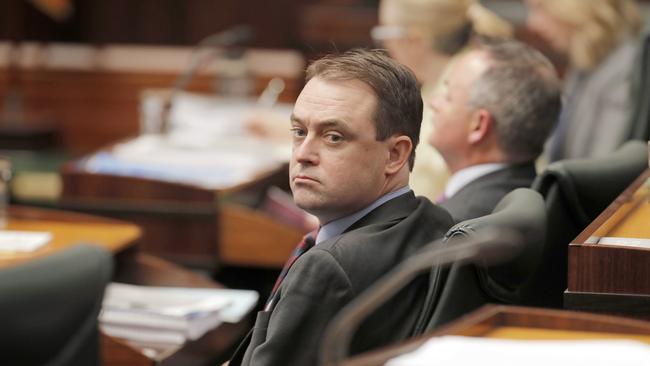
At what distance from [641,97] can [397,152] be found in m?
1.48

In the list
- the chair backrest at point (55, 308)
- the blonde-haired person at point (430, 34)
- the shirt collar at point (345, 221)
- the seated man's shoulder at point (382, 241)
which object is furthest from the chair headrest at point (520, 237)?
the blonde-haired person at point (430, 34)

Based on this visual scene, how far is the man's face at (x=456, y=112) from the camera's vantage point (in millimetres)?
2713

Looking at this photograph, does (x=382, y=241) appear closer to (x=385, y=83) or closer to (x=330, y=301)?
(x=330, y=301)

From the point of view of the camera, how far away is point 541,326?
148cm

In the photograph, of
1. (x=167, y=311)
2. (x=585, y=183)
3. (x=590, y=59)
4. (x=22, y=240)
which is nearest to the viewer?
(x=585, y=183)

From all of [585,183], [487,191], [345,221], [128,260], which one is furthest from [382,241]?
[128,260]

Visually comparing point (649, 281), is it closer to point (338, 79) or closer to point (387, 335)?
point (387, 335)

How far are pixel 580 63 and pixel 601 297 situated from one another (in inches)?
108

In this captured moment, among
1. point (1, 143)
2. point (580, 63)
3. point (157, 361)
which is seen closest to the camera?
point (157, 361)

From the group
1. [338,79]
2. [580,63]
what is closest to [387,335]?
[338,79]

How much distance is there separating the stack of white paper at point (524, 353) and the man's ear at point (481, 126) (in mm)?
1345

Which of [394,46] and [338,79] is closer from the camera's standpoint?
[338,79]

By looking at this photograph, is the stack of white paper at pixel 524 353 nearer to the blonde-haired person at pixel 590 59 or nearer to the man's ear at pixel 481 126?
the man's ear at pixel 481 126

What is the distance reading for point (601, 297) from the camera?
1710 millimetres
